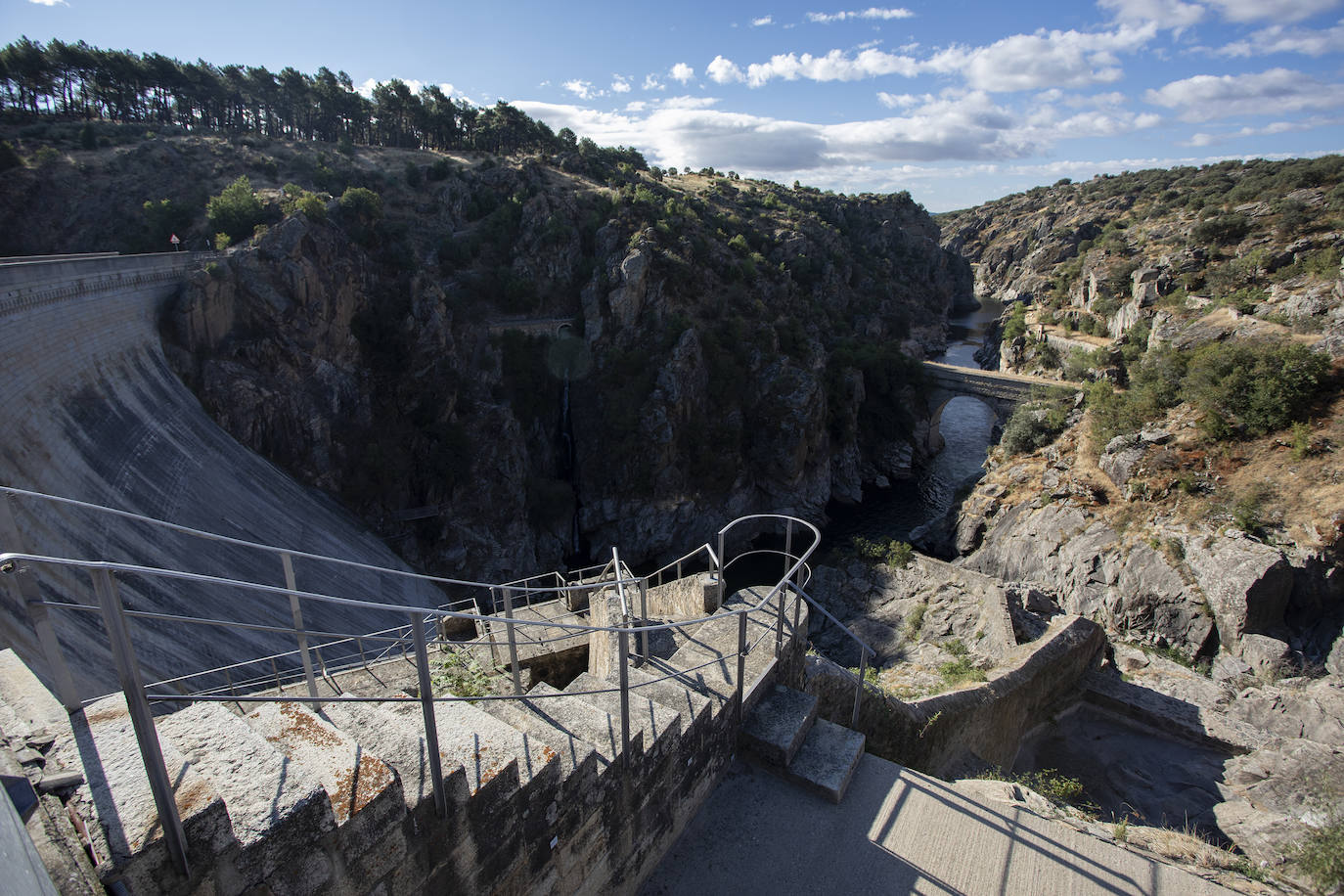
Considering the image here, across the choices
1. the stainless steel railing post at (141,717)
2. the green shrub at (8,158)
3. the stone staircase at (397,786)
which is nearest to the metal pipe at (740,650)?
the stone staircase at (397,786)

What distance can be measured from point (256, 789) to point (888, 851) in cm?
412

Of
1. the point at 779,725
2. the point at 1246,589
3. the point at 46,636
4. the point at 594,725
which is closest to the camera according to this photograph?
the point at 46,636

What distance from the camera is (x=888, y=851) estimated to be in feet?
15.1

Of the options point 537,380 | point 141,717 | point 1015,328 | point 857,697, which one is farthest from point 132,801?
point 1015,328

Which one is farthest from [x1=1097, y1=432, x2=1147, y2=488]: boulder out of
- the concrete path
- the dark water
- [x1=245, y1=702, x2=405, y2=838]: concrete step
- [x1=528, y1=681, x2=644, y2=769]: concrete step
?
[x1=245, y1=702, x2=405, y2=838]: concrete step

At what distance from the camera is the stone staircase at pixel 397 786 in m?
2.32

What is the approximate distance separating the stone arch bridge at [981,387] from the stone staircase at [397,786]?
35.2 m

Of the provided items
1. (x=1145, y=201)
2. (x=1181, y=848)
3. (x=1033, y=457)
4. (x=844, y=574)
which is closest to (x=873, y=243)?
(x=1145, y=201)

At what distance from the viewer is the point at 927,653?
14.6 m

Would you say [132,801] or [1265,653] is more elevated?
[132,801]

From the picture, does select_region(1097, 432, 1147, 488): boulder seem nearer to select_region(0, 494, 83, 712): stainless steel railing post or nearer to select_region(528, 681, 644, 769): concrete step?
select_region(528, 681, 644, 769): concrete step

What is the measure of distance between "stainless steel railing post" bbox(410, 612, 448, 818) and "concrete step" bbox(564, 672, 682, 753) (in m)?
1.29

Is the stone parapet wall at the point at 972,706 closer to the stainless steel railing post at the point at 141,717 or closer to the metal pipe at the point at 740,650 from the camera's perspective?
the metal pipe at the point at 740,650

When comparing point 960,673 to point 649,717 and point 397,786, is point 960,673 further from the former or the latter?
point 397,786
